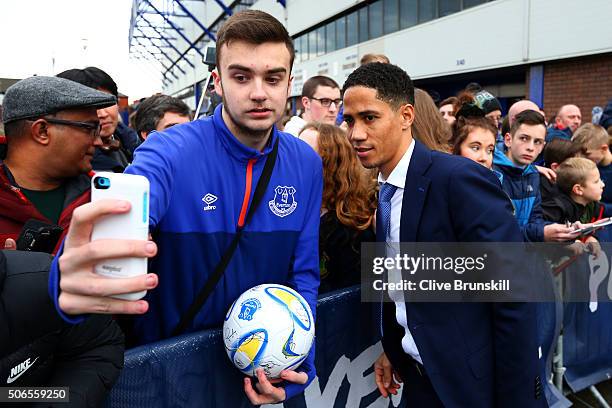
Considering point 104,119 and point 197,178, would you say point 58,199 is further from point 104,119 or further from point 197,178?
point 104,119

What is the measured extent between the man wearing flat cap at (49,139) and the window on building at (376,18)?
17.1 meters

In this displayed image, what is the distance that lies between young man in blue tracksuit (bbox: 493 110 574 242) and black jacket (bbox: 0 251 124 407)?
10.2 feet

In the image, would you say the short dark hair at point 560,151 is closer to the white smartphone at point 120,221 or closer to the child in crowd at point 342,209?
the child in crowd at point 342,209

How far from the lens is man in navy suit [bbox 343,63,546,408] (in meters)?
1.79

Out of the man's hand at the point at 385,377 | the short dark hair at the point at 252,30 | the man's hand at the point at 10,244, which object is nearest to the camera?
the man's hand at the point at 10,244

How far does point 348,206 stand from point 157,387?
1.39 metres

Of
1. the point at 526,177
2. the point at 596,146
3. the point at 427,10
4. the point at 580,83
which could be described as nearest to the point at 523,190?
the point at 526,177

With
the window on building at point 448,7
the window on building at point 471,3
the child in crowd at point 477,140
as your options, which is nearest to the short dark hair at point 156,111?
the child in crowd at point 477,140

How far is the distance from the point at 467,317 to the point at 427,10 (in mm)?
15016

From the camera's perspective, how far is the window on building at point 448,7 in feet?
44.5

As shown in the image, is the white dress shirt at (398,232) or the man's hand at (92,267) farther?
the white dress shirt at (398,232)

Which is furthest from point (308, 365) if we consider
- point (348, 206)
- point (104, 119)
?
point (104, 119)

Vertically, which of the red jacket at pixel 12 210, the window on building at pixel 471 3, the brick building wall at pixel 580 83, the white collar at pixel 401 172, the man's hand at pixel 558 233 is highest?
the window on building at pixel 471 3

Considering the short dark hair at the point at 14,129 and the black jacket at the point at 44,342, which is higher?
the short dark hair at the point at 14,129
